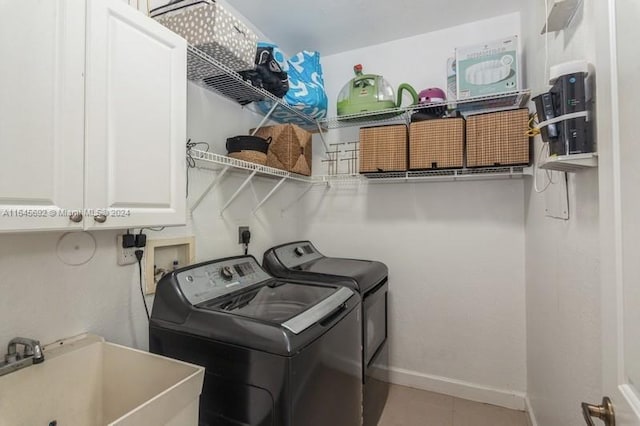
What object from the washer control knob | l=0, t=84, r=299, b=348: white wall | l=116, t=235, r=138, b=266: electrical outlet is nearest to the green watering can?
l=0, t=84, r=299, b=348: white wall

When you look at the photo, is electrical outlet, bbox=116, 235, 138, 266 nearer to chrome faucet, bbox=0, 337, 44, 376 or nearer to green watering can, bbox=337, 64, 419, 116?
chrome faucet, bbox=0, 337, 44, 376

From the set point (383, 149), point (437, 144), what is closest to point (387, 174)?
point (383, 149)

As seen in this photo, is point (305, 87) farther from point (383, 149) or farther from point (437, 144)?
point (437, 144)

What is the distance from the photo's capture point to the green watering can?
2212 mm

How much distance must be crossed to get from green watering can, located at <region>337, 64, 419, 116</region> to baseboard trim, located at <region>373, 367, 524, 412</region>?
1.79 metres

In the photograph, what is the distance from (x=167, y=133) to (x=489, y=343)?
241cm

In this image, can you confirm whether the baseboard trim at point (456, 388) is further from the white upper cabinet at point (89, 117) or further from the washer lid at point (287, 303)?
the white upper cabinet at point (89, 117)

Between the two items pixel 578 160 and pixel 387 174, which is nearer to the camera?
pixel 578 160

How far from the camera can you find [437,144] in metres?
2.03

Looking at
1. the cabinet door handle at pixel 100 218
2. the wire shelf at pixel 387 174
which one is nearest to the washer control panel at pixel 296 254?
the wire shelf at pixel 387 174

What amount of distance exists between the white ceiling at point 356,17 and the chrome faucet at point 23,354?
211 centimetres

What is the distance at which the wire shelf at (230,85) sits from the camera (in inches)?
57.8

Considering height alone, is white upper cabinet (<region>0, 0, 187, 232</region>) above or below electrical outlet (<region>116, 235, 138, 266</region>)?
above

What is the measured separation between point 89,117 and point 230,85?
100 cm
